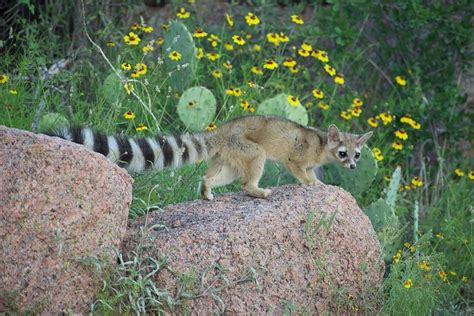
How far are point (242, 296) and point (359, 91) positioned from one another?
568cm

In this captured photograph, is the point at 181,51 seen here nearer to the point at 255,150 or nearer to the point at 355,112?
the point at 355,112

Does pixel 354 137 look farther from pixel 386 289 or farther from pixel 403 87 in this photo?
pixel 403 87

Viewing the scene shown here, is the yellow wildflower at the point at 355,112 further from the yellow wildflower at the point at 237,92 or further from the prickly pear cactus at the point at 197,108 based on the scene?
the prickly pear cactus at the point at 197,108

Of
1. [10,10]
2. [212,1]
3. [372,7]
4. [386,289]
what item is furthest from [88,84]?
[386,289]

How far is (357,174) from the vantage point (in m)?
8.00

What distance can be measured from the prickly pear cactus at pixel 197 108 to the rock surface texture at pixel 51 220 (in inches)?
102

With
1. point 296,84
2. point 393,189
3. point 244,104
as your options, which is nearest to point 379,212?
point 393,189

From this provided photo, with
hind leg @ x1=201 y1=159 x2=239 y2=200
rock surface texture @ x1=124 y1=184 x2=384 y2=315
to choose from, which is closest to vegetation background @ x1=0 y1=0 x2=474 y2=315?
hind leg @ x1=201 y1=159 x2=239 y2=200

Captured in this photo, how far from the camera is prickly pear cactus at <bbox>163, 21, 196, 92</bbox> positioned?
8.76 m

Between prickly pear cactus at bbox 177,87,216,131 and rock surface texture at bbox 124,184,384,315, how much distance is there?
1.62m

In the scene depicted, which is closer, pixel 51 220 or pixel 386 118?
pixel 51 220

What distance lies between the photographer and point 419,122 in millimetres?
10141

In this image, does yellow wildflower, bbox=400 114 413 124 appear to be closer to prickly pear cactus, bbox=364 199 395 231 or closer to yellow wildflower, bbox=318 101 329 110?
yellow wildflower, bbox=318 101 329 110

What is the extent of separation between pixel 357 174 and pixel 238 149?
5.26ft
